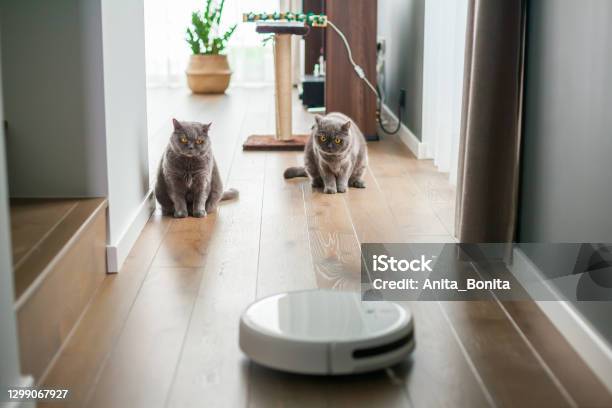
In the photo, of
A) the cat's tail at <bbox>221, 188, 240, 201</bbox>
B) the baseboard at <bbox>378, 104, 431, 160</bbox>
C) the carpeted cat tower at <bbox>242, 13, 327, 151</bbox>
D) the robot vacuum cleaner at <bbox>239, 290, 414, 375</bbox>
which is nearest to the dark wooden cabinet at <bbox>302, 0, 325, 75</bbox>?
the baseboard at <bbox>378, 104, 431, 160</bbox>

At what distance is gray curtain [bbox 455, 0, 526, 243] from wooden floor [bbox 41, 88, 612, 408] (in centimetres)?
36

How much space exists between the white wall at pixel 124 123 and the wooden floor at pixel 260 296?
0.09 metres

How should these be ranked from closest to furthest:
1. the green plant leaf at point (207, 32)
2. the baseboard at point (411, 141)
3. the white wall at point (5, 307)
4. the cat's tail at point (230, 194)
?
the white wall at point (5, 307) → the cat's tail at point (230, 194) → the baseboard at point (411, 141) → the green plant leaf at point (207, 32)

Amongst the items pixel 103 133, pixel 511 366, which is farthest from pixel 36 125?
pixel 511 366

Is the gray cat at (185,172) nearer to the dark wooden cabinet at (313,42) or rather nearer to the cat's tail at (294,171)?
the cat's tail at (294,171)

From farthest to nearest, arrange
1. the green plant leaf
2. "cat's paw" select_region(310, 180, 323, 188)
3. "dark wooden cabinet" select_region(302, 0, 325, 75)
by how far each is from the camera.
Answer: the green plant leaf → "dark wooden cabinet" select_region(302, 0, 325, 75) → "cat's paw" select_region(310, 180, 323, 188)

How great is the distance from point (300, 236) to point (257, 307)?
1.07 m

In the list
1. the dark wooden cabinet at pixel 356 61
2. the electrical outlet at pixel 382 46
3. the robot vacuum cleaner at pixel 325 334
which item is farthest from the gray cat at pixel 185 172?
the electrical outlet at pixel 382 46

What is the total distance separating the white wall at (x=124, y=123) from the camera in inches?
102

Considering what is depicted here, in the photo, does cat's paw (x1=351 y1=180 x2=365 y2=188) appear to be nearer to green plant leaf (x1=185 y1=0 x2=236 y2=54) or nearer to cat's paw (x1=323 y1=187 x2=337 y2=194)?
cat's paw (x1=323 y1=187 x2=337 y2=194)

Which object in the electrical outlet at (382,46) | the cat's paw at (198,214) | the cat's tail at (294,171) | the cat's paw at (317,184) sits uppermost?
the electrical outlet at (382,46)

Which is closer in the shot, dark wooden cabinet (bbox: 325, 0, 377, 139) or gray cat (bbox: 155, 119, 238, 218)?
gray cat (bbox: 155, 119, 238, 218)

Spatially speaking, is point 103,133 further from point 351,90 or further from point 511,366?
point 351,90

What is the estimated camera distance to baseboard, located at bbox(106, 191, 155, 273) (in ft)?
8.50
